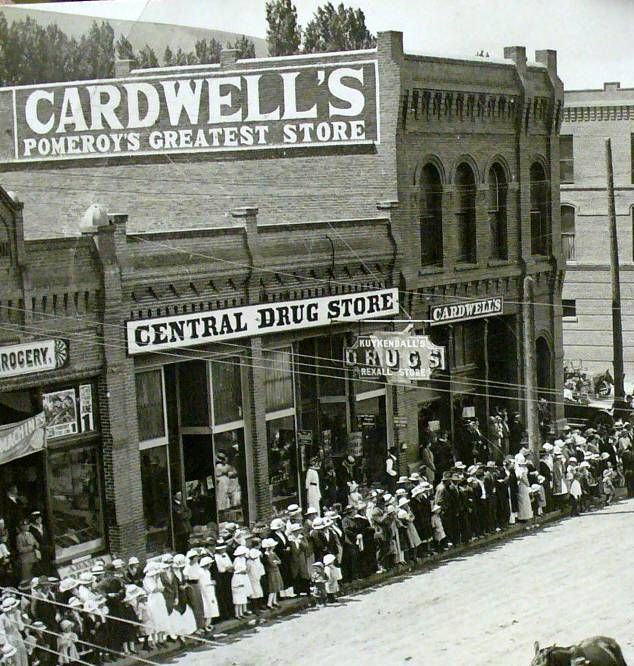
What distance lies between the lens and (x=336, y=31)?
15945 mm

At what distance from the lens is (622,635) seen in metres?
13.7

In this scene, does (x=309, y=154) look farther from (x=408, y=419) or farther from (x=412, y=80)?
(x=408, y=419)

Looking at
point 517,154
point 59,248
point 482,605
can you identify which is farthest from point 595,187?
point 59,248

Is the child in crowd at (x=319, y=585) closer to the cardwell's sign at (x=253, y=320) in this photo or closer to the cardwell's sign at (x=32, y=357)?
the cardwell's sign at (x=253, y=320)

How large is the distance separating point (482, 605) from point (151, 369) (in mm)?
4989

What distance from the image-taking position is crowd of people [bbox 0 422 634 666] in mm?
13695

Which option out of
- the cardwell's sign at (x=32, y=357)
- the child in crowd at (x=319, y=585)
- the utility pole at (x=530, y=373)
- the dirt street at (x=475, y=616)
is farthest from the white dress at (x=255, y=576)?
the utility pole at (x=530, y=373)

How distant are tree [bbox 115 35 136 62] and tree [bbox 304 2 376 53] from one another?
82.5 inches

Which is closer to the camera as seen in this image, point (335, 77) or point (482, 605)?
point (482, 605)

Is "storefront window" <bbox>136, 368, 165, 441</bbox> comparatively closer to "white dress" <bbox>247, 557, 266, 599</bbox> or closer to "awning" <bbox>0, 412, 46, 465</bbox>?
"awning" <bbox>0, 412, 46, 465</bbox>

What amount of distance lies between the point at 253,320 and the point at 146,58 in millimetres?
3652

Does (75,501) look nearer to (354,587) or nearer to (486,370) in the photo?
(354,587)

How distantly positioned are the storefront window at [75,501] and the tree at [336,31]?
18.3 feet

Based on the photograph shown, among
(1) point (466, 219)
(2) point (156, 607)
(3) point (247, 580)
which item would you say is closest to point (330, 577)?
(3) point (247, 580)
